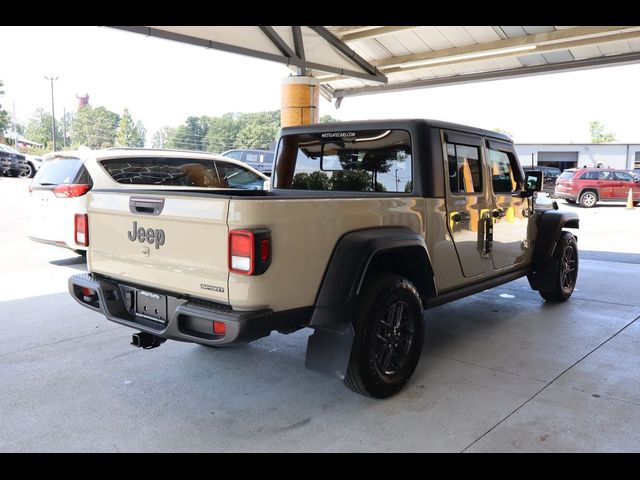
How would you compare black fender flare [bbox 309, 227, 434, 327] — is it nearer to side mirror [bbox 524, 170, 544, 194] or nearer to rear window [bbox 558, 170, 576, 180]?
side mirror [bbox 524, 170, 544, 194]

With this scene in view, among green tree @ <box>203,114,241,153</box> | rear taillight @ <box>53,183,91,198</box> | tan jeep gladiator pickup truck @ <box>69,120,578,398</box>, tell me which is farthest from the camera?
green tree @ <box>203,114,241,153</box>

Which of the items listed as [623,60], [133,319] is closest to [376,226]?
[133,319]

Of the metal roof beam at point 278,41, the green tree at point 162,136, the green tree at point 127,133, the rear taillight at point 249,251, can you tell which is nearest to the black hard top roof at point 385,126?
the rear taillight at point 249,251

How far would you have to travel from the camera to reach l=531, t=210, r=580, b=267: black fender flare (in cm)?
551

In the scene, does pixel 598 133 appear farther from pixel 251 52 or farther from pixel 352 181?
pixel 352 181

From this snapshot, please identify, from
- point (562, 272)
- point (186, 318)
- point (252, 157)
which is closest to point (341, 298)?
point (186, 318)

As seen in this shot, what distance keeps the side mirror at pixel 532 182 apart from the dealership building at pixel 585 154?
36046 mm

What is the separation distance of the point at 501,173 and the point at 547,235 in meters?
1.06

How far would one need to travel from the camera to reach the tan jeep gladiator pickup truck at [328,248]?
2.80 meters

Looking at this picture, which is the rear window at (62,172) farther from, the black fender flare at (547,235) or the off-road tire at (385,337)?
the black fender flare at (547,235)

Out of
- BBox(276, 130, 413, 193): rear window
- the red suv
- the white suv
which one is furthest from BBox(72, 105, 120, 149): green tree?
BBox(276, 130, 413, 193): rear window

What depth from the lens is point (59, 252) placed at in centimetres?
867

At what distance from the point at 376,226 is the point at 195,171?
5095 millimetres
